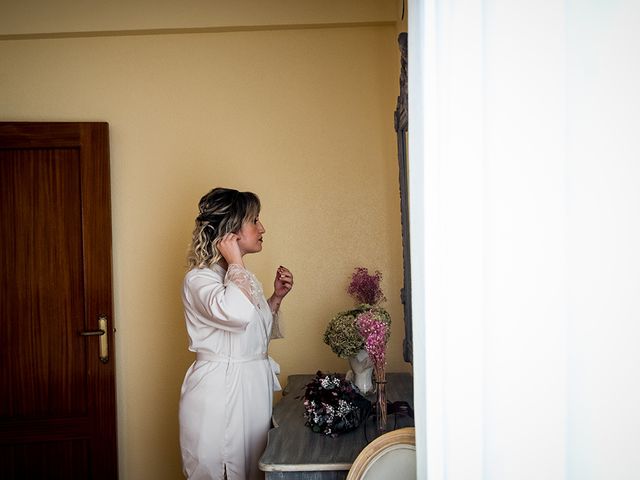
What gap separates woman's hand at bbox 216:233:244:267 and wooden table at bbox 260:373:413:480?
2.17ft

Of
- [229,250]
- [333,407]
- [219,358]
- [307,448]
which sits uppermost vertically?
[229,250]

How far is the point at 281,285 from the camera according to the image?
106 inches

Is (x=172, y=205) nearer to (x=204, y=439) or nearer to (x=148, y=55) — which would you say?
(x=148, y=55)

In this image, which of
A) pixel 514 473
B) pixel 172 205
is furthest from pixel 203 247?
pixel 514 473

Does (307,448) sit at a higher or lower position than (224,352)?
lower

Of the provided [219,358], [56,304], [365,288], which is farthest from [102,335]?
[365,288]

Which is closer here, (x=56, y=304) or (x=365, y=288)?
(x=365, y=288)

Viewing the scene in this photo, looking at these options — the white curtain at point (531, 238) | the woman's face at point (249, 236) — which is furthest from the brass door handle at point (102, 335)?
the white curtain at point (531, 238)

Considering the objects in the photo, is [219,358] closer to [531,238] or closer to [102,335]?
[102,335]

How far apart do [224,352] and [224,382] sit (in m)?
0.12

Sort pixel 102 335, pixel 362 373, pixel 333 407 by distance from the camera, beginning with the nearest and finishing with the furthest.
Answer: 1. pixel 333 407
2. pixel 362 373
3. pixel 102 335

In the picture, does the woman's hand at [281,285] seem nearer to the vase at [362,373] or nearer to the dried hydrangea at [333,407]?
the vase at [362,373]

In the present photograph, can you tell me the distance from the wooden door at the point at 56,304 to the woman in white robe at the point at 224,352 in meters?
1.00

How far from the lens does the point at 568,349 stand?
85cm
